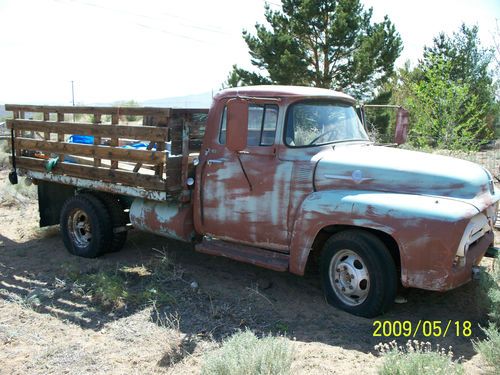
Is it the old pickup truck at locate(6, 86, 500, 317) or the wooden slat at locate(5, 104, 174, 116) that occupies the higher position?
the wooden slat at locate(5, 104, 174, 116)

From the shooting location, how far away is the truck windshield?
4.64 m

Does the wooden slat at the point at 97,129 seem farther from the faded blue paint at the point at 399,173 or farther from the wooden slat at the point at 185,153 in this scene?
the faded blue paint at the point at 399,173

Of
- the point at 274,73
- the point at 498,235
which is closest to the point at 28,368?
the point at 498,235

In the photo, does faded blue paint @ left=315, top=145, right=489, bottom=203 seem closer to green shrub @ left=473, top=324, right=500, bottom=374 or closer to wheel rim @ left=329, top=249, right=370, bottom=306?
wheel rim @ left=329, top=249, right=370, bottom=306

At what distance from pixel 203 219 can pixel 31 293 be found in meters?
1.96

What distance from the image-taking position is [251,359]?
122 inches

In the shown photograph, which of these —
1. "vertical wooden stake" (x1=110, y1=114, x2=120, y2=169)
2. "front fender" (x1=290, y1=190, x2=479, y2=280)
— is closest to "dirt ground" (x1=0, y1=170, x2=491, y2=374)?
"front fender" (x1=290, y1=190, x2=479, y2=280)

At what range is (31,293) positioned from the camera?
5.07 m

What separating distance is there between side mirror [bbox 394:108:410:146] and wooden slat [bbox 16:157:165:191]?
9.34 feet

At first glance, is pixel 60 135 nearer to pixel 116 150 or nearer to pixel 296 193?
pixel 116 150

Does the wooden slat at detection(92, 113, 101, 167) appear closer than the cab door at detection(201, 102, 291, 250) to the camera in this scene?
No

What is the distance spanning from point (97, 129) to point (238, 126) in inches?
89.4

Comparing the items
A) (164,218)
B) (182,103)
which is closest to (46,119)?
(164,218)

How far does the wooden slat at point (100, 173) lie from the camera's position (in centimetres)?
532
